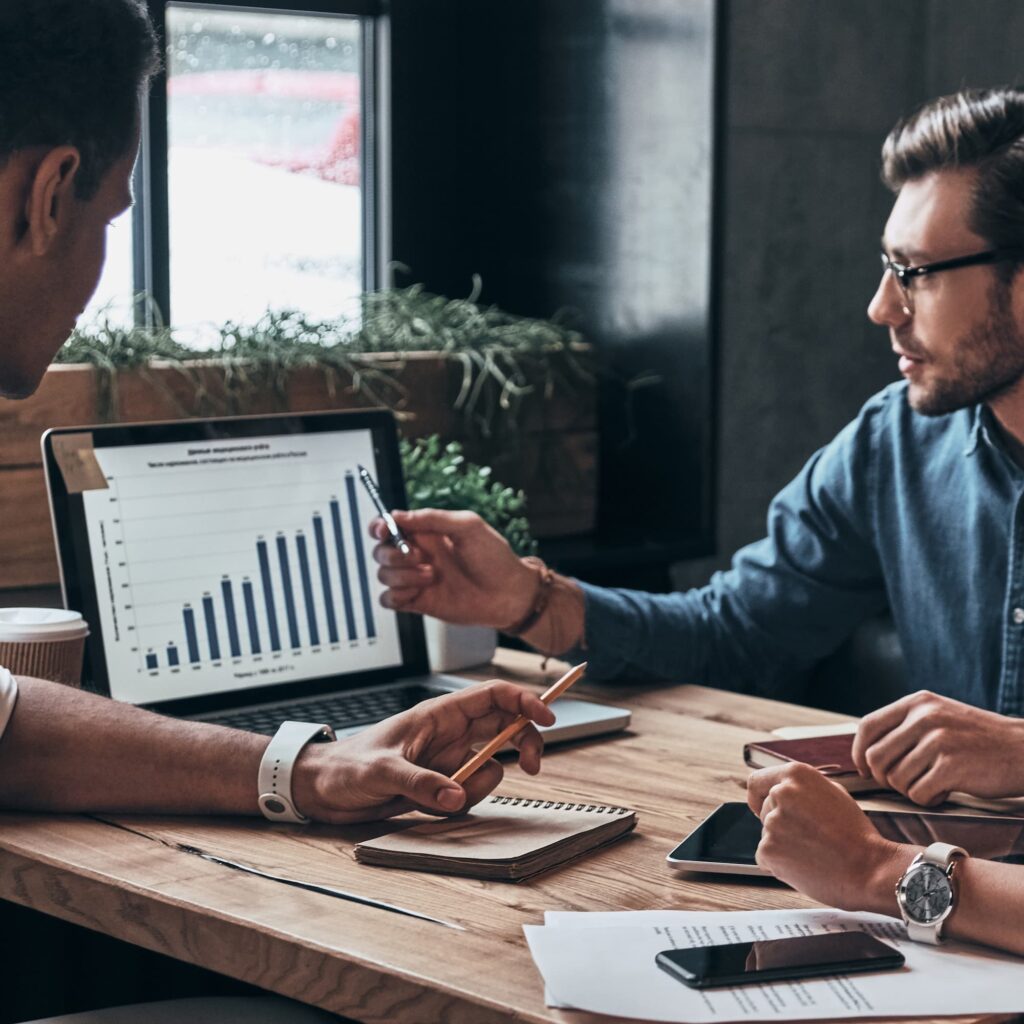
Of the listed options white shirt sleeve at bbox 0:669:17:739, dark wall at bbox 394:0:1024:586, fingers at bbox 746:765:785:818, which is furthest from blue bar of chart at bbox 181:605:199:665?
dark wall at bbox 394:0:1024:586

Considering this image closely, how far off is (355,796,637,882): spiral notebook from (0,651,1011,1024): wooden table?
1cm

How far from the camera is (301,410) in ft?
7.98

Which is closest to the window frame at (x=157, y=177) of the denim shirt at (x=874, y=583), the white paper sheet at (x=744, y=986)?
the denim shirt at (x=874, y=583)

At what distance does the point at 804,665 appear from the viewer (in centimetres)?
225

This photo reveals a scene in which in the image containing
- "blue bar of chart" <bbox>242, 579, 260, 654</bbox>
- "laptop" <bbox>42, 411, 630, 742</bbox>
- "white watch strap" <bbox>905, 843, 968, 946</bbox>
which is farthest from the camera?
"blue bar of chart" <bbox>242, 579, 260, 654</bbox>

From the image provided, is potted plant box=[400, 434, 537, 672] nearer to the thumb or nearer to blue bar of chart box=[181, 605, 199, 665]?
blue bar of chart box=[181, 605, 199, 665]

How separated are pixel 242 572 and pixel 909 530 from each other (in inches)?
34.6

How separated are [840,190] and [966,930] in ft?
6.99

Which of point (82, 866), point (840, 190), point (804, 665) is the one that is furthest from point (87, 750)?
point (840, 190)

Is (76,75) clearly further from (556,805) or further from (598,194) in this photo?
(598,194)

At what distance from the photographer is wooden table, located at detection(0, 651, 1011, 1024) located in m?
1.09

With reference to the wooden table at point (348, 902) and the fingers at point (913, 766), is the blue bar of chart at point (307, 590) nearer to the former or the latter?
the wooden table at point (348, 902)

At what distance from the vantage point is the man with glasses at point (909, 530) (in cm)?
199

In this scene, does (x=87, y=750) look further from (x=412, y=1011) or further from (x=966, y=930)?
(x=966, y=930)
